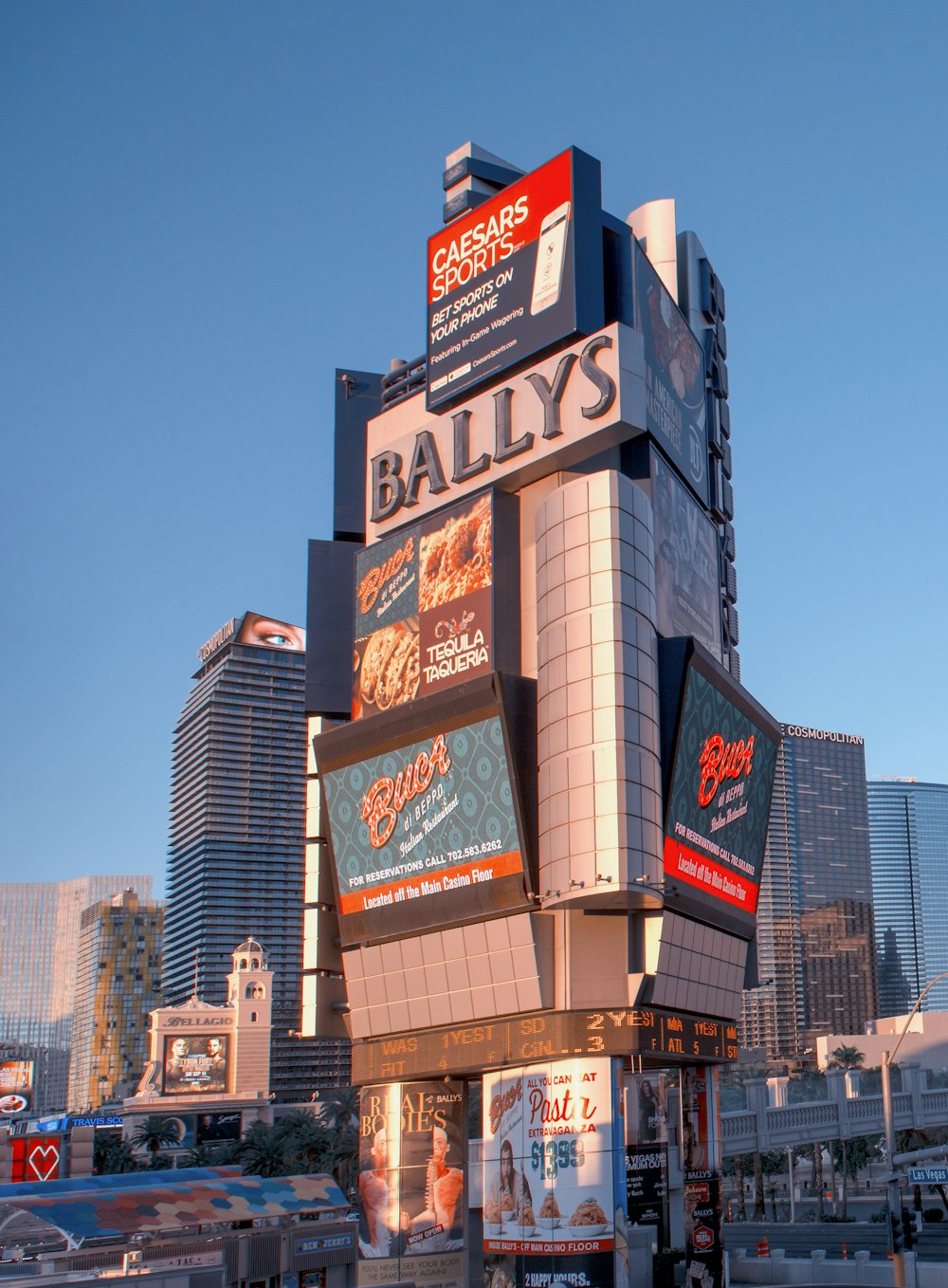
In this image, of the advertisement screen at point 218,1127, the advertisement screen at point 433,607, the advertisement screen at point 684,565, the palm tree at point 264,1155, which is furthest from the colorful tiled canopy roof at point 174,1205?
the advertisement screen at point 218,1127

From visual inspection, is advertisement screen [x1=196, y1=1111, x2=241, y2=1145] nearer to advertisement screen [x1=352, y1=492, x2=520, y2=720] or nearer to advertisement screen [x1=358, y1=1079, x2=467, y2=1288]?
advertisement screen [x1=358, y1=1079, x2=467, y2=1288]

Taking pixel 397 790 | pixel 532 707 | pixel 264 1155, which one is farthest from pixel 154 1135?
pixel 532 707

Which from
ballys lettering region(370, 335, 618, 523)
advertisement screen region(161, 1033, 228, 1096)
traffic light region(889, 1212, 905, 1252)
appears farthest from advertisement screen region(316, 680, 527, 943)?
advertisement screen region(161, 1033, 228, 1096)

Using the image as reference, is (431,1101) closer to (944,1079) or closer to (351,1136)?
(944,1079)

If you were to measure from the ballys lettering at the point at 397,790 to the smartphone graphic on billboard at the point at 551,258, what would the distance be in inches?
633

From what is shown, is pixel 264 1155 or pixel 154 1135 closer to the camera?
pixel 264 1155

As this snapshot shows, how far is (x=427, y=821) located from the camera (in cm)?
5284

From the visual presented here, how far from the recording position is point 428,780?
173 feet

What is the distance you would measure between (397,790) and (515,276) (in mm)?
19262

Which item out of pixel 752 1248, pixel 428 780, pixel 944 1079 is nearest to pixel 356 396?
pixel 428 780

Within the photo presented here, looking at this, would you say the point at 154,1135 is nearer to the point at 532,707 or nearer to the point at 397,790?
the point at 397,790

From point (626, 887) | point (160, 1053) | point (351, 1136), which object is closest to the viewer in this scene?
point (626, 887)

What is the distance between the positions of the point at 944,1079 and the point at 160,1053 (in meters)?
126

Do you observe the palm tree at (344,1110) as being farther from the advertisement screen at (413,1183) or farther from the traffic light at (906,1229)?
the traffic light at (906,1229)
